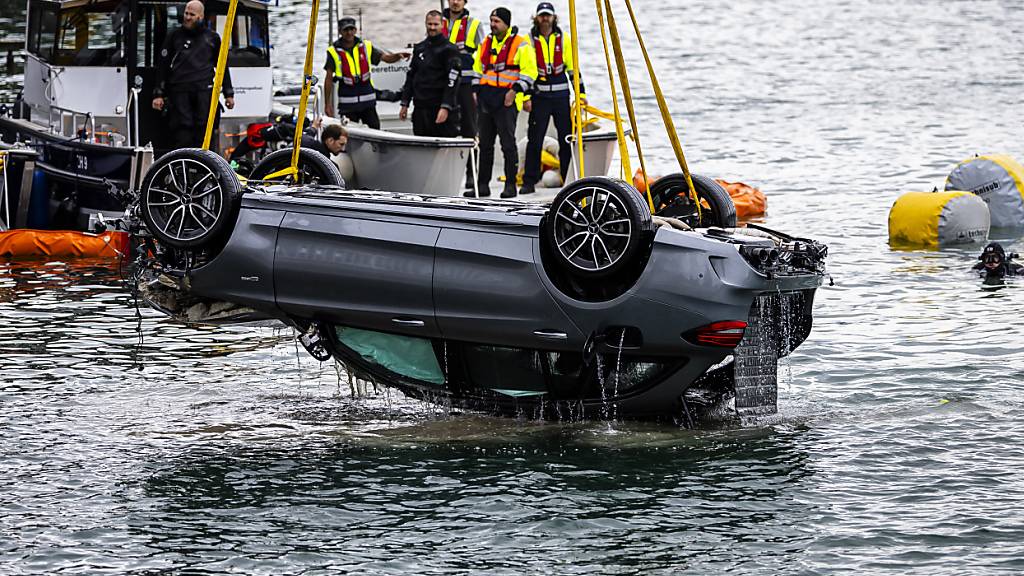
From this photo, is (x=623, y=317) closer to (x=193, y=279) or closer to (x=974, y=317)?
(x=193, y=279)

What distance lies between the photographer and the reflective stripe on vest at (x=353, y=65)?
17500 millimetres

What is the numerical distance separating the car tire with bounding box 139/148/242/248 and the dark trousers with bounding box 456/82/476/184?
28.1 ft

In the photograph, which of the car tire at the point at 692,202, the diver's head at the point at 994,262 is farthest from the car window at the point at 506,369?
the diver's head at the point at 994,262

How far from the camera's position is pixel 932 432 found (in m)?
9.51

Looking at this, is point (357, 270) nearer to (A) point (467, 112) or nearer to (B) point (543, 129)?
(B) point (543, 129)

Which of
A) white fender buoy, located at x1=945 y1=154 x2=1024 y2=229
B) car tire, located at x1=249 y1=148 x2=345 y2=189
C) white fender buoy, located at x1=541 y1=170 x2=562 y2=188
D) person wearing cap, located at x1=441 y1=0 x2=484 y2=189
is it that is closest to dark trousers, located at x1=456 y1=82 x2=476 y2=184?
person wearing cap, located at x1=441 y1=0 x2=484 y2=189

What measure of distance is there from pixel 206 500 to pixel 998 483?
14.5 ft

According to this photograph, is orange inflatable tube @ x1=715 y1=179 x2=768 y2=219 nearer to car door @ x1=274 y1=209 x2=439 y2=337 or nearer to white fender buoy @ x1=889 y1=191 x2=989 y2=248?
white fender buoy @ x1=889 y1=191 x2=989 y2=248

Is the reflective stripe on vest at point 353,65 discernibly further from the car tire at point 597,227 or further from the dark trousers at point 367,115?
the car tire at point 597,227

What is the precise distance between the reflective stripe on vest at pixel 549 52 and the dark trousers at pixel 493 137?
705 mm

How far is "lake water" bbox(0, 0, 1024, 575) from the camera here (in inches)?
300

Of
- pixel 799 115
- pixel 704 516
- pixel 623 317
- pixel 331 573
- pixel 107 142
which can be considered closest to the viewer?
pixel 331 573

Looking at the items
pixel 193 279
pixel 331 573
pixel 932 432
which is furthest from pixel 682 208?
pixel 331 573

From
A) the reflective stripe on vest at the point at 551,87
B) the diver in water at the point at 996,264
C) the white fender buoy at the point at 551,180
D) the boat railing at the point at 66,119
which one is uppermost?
the reflective stripe on vest at the point at 551,87
